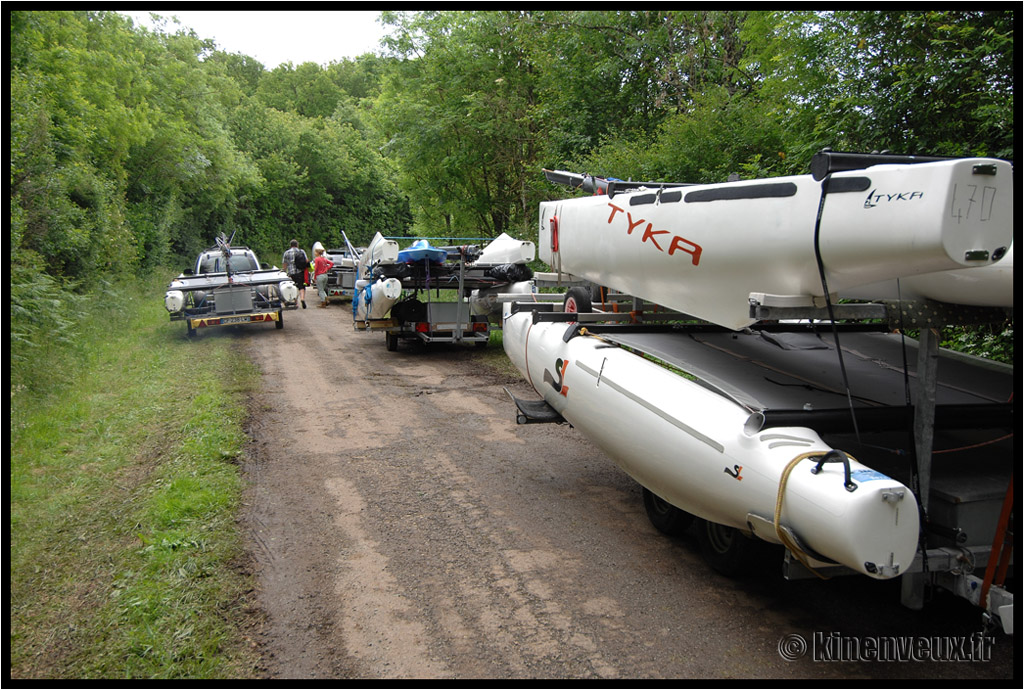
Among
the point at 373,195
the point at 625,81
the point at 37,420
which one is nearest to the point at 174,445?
the point at 37,420

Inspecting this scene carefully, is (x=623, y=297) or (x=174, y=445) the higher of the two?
(x=623, y=297)

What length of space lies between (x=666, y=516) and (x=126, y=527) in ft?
12.6

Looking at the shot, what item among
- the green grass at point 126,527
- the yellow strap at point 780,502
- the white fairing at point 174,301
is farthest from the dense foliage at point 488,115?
the yellow strap at point 780,502

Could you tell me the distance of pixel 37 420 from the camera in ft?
27.7

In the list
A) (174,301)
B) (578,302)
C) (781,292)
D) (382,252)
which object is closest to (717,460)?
(781,292)

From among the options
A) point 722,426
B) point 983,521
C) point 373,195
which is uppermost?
point 373,195

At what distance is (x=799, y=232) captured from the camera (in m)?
4.02

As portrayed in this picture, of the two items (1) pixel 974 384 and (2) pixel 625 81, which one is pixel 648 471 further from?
(2) pixel 625 81

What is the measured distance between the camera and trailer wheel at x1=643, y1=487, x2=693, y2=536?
548 centimetres

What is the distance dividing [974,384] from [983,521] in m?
1.42

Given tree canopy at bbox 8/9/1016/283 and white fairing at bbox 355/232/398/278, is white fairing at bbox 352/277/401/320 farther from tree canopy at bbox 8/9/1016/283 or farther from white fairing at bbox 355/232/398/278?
tree canopy at bbox 8/9/1016/283

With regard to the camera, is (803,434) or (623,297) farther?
(623,297)

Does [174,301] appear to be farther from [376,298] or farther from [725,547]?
[725,547]

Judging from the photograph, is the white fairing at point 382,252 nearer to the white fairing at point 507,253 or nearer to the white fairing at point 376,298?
the white fairing at point 376,298
